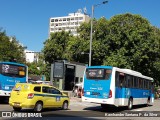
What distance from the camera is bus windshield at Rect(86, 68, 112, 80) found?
22453 mm

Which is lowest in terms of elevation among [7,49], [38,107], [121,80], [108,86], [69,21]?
[38,107]

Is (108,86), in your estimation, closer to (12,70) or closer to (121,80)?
(121,80)

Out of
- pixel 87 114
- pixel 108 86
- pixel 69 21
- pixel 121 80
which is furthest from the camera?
pixel 69 21

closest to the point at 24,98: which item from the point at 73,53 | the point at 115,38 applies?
the point at 115,38

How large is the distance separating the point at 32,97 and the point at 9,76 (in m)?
6.12

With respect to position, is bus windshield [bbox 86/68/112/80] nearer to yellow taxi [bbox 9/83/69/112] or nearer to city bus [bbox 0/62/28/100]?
yellow taxi [bbox 9/83/69/112]

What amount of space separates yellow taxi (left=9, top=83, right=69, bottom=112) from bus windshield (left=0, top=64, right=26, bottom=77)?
4693 millimetres

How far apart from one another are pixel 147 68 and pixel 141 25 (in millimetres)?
6153

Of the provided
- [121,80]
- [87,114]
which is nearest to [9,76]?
[87,114]

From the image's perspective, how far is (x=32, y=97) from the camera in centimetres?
1903

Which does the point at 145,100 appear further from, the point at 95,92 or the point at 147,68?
the point at 147,68

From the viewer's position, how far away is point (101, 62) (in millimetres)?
50375

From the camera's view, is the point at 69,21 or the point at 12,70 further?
the point at 69,21

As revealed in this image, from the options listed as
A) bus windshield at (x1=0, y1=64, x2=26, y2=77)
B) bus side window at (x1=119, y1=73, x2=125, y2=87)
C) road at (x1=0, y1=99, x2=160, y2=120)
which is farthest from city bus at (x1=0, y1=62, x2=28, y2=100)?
bus side window at (x1=119, y1=73, x2=125, y2=87)
